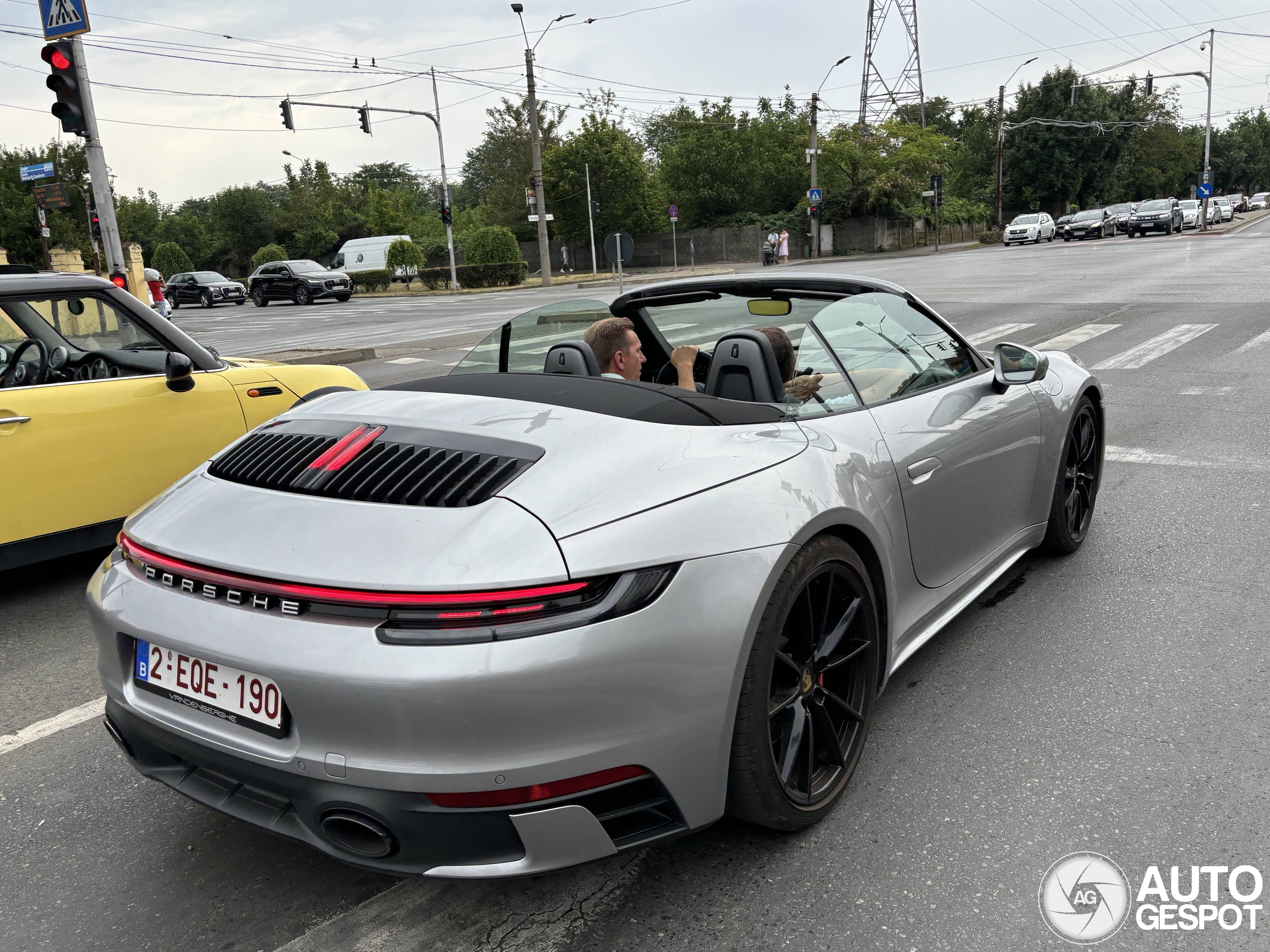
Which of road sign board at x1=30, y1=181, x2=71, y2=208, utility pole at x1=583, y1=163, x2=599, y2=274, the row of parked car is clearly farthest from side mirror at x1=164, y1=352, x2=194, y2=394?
the row of parked car

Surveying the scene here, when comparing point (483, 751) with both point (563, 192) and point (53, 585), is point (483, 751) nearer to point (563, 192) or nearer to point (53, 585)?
point (53, 585)

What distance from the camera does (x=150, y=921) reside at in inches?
94.4

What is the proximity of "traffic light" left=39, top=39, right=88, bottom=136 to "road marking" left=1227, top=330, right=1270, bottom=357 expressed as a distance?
A: 507 inches

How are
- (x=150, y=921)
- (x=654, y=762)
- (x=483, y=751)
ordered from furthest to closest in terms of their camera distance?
(x=150, y=921) → (x=654, y=762) → (x=483, y=751)

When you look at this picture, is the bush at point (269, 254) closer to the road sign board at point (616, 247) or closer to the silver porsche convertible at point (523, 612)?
the road sign board at point (616, 247)

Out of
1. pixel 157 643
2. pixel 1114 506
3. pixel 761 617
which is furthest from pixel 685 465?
pixel 1114 506

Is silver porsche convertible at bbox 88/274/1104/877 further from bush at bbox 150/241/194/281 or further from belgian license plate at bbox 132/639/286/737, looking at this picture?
bush at bbox 150/241/194/281

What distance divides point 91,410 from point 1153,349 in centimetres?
1090

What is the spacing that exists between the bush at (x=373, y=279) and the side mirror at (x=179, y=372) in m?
44.1

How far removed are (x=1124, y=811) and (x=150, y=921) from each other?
243 cm

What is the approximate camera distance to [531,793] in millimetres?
1978

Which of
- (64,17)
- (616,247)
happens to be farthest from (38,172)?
(64,17)

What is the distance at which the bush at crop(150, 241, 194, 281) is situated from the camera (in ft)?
202

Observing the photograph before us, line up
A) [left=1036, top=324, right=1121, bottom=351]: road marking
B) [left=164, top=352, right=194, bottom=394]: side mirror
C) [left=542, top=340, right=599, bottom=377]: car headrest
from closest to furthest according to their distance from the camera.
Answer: [left=542, top=340, right=599, bottom=377]: car headrest, [left=164, top=352, right=194, bottom=394]: side mirror, [left=1036, top=324, right=1121, bottom=351]: road marking
